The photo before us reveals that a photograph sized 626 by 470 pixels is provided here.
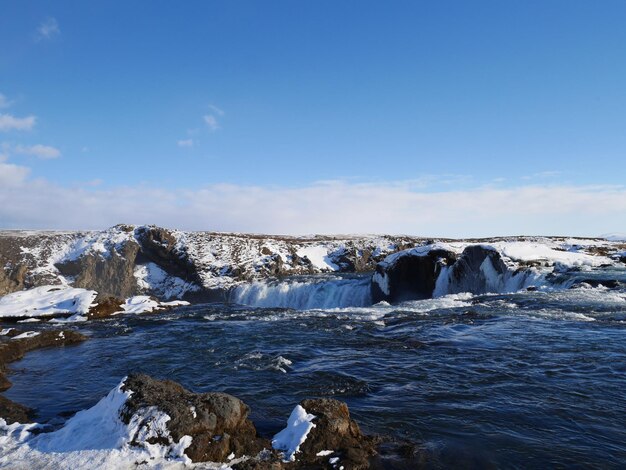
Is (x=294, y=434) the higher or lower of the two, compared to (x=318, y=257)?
higher

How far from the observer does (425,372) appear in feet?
39.1

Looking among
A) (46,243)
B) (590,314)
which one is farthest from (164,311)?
(46,243)

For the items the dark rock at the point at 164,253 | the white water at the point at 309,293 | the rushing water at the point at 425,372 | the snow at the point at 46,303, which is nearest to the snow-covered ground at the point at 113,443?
the rushing water at the point at 425,372

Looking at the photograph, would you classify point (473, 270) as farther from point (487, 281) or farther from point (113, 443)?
point (113, 443)

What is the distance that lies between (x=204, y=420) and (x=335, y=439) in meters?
2.21

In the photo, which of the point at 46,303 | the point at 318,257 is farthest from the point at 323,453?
the point at 318,257

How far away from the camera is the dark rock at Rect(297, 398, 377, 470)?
258 inches

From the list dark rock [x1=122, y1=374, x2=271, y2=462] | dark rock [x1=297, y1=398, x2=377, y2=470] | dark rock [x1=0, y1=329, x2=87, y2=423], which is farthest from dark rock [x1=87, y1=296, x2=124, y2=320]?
dark rock [x1=297, y1=398, x2=377, y2=470]

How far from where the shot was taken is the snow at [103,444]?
20.7 ft

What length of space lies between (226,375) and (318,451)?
645cm

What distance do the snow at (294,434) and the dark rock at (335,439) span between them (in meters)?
0.07

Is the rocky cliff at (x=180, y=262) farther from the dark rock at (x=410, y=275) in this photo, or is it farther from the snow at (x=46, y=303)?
the snow at (x=46, y=303)

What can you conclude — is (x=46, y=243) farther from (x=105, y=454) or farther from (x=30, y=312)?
(x=105, y=454)

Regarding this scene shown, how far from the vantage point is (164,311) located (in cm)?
3119
